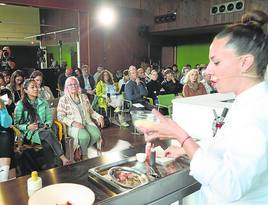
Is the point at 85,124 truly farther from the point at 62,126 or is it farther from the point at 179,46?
the point at 179,46

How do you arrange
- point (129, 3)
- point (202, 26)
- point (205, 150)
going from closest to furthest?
point (205, 150) < point (202, 26) < point (129, 3)

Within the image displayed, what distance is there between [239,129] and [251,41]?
0.94 feet

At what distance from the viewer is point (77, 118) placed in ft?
11.2

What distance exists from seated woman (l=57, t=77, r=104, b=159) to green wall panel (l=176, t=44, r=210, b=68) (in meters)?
7.50

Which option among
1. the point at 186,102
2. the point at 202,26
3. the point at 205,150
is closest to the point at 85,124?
the point at 186,102

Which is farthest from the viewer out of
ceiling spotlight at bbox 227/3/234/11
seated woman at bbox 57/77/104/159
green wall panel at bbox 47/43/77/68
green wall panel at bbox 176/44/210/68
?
green wall panel at bbox 176/44/210/68

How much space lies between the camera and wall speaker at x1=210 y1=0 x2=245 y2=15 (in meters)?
7.63

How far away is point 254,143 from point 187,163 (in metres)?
0.76

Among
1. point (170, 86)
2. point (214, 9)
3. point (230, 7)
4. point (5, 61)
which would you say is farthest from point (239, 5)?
point (5, 61)

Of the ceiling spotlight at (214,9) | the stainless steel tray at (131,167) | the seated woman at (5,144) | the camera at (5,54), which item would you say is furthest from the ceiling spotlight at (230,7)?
the stainless steel tray at (131,167)

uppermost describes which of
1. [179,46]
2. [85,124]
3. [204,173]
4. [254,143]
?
[179,46]

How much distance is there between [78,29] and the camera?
28.8 ft

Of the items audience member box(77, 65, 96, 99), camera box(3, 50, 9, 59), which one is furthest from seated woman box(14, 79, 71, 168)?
camera box(3, 50, 9, 59)

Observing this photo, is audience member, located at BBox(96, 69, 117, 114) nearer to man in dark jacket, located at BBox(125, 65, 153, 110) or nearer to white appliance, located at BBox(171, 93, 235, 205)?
man in dark jacket, located at BBox(125, 65, 153, 110)
